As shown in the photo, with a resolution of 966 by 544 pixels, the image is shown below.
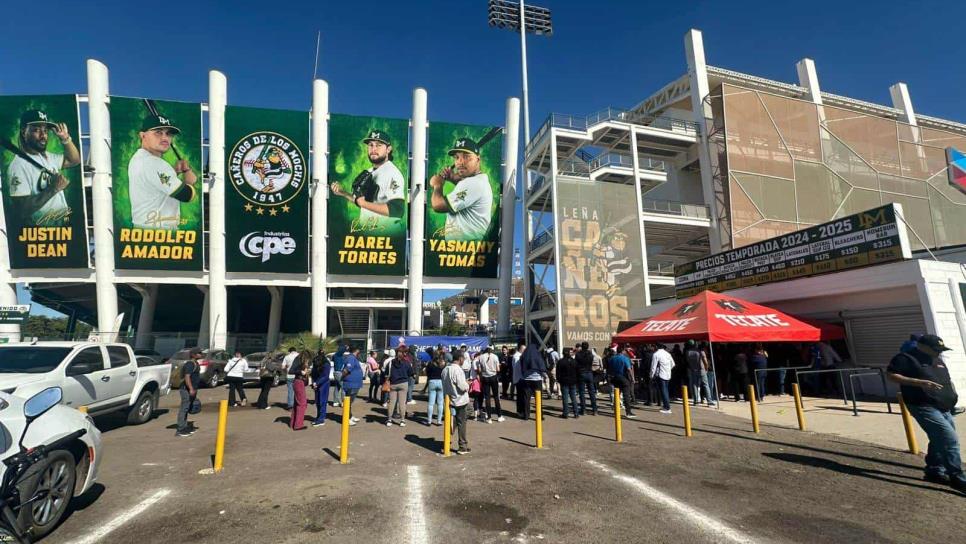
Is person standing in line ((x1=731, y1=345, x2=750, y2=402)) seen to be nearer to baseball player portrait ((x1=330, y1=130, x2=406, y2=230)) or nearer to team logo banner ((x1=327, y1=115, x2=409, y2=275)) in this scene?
team logo banner ((x1=327, y1=115, x2=409, y2=275))

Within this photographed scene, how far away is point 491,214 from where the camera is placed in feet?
116

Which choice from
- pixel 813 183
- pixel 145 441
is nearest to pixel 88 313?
pixel 145 441

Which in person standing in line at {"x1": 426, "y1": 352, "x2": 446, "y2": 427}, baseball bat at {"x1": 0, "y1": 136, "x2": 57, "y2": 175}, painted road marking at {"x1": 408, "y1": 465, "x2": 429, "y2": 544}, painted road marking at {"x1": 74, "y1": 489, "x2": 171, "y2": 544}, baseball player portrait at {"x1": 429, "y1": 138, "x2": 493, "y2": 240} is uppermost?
baseball bat at {"x1": 0, "y1": 136, "x2": 57, "y2": 175}

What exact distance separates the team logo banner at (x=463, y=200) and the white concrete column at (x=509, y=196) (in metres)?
0.68

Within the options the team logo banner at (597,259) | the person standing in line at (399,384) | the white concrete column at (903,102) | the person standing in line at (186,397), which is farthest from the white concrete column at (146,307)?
the white concrete column at (903,102)

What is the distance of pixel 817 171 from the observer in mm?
30047

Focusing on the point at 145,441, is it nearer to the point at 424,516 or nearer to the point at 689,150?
the point at 424,516

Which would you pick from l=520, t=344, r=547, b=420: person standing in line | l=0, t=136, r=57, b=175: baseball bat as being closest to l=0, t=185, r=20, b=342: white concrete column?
l=0, t=136, r=57, b=175: baseball bat

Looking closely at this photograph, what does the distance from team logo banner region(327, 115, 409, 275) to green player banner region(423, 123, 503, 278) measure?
222cm

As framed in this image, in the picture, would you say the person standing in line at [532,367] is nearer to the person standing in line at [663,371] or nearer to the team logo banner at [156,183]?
the person standing in line at [663,371]

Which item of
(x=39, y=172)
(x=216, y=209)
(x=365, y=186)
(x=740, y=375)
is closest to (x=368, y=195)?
(x=365, y=186)

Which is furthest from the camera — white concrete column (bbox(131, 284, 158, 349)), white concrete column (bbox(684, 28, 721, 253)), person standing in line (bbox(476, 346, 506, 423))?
white concrete column (bbox(131, 284, 158, 349))

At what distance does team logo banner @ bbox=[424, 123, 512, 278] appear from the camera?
34531 mm

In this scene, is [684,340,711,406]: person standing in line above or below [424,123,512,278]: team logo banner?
below
